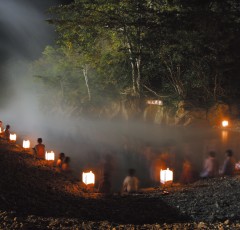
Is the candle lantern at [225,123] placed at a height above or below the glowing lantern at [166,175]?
above

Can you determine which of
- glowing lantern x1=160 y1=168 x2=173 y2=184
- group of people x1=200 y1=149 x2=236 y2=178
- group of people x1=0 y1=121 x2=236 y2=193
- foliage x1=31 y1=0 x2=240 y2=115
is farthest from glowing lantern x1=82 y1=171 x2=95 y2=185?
foliage x1=31 y1=0 x2=240 y2=115

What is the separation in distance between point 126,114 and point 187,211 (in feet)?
82.5

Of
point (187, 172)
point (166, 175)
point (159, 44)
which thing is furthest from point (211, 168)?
point (159, 44)

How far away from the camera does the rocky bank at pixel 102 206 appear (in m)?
6.55

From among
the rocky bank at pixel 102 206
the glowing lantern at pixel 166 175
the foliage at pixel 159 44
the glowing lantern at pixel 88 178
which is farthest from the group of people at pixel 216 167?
the foliage at pixel 159 44

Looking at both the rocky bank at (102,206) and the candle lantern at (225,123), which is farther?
the candle lantern at (225,123)

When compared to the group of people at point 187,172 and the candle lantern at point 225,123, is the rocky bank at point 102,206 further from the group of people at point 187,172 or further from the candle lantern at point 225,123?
the candle lantern at point 225,123

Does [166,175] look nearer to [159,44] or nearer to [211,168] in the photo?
[211,168]

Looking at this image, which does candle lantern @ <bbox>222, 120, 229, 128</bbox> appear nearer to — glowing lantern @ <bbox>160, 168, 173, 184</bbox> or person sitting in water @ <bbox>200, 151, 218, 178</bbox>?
person sitting in water @ <bbox>200, 151, 218, 178</bbox>

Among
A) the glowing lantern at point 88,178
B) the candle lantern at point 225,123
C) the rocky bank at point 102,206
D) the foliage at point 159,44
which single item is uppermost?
the foliage at point 159,44

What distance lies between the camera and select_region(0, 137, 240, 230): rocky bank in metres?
6.55

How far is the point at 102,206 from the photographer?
9125 mm

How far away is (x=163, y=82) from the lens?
30188 millimetres

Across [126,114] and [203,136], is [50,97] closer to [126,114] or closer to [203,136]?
[126,114]
